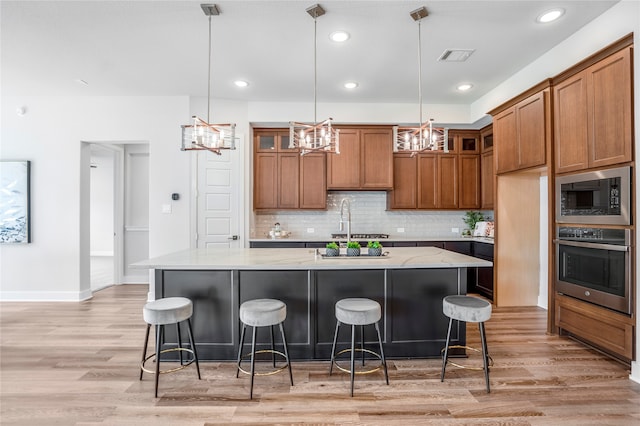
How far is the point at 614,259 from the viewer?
9.06 ft

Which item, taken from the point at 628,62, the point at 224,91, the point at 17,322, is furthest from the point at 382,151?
the point at 17,322

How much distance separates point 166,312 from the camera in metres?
2.40

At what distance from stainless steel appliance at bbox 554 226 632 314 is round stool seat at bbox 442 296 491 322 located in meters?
1.16

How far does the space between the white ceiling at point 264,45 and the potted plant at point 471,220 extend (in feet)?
6.64

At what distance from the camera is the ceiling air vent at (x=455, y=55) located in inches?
138

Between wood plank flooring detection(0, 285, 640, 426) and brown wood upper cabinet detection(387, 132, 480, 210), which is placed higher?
brown wood upper cabinet detection(387, 132, 480, 210)

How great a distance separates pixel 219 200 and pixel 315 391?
11.0ft

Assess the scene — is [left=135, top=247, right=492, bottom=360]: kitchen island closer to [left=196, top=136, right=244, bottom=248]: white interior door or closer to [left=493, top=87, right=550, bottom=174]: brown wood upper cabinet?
[left=493, top=87, right=550, bottom=174]: brown wood upper cabinet

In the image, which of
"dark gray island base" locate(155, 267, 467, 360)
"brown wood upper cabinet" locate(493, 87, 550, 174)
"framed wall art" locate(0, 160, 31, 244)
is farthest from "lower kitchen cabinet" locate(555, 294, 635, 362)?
"framed wall art" locate(0, 160, 31, 244)

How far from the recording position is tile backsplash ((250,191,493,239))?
570cm

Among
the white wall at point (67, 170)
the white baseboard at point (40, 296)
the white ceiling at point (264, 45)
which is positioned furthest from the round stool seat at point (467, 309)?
the white baseboard at point (40, 296)

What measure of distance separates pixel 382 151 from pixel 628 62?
3104mm

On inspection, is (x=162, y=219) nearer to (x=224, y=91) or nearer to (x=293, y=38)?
(x=224, y=91)

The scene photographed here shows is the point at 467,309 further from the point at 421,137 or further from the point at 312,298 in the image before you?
the point at 421,137
